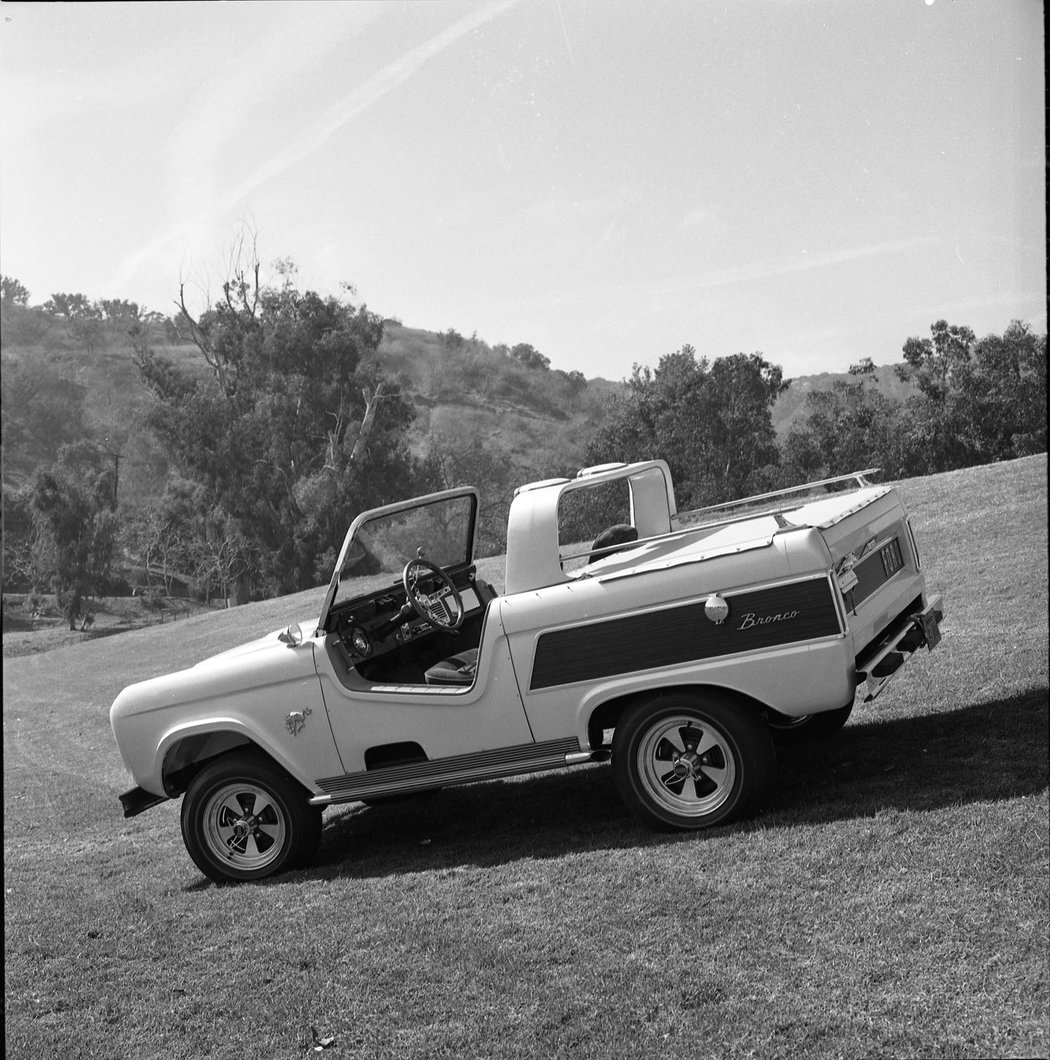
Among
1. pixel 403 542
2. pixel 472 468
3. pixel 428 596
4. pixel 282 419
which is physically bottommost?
pixel 428 596

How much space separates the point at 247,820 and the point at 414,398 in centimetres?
4421

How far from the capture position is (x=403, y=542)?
590 centimetres

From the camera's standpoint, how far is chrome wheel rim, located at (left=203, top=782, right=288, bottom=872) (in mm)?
5453

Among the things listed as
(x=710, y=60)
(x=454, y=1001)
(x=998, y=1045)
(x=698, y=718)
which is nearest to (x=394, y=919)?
(x=454, y=1001)

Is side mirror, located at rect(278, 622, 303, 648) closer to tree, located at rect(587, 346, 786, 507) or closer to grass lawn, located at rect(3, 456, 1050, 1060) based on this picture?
grass lawn, located at rect(3, 456, 1050, 1060)

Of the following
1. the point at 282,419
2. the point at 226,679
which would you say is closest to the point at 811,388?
the point at 282,419

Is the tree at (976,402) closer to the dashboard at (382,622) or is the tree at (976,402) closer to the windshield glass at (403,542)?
the windshield glass at (403,542)

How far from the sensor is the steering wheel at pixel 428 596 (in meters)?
A: 5.49

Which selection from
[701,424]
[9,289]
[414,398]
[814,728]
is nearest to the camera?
[9,289]

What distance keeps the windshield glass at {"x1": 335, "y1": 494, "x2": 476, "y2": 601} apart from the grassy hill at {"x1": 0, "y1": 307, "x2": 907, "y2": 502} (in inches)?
800

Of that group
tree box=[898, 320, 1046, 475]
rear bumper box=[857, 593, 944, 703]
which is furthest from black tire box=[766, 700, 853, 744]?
tree box=[898, 320, 1046, 475]

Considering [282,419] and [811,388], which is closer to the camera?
[811,388]

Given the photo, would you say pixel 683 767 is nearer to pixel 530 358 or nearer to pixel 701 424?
pixel 701 424

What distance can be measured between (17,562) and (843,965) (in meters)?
30.9
